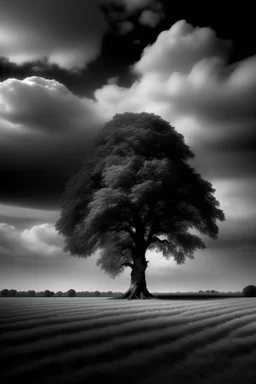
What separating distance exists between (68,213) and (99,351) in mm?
16182

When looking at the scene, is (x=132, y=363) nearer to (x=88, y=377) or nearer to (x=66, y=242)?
(x=88, y=377)

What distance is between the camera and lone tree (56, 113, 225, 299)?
16.4 meters

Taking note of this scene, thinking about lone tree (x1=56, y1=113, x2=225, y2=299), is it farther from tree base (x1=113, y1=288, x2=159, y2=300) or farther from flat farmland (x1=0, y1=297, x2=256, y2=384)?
flat farmland (x1=0, y1=297, x2=256, y2=384)

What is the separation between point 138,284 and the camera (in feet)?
57.3

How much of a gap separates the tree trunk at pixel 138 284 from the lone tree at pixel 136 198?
0.05m

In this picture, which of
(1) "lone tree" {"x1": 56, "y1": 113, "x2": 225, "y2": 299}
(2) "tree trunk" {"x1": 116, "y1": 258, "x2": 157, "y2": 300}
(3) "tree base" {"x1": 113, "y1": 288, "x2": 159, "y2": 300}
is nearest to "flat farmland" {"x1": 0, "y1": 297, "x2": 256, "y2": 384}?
(1) "lone tree" {"x1": 56, "y1": 113, "x2": 225, "y2": 299}

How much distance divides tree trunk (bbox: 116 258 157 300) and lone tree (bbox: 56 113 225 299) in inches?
1.9

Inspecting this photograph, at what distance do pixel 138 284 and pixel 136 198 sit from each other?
4905 mm

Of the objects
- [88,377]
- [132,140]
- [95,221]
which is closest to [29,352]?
[88,377]

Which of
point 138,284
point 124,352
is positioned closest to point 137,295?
point 138,284

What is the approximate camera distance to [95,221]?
16.2 metres

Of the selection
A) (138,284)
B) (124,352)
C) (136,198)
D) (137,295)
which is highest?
(136,198)

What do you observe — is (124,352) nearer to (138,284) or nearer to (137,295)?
(137,295)

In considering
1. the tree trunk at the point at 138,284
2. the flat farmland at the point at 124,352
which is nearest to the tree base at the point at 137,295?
the tree trunk at the point at 138,284
